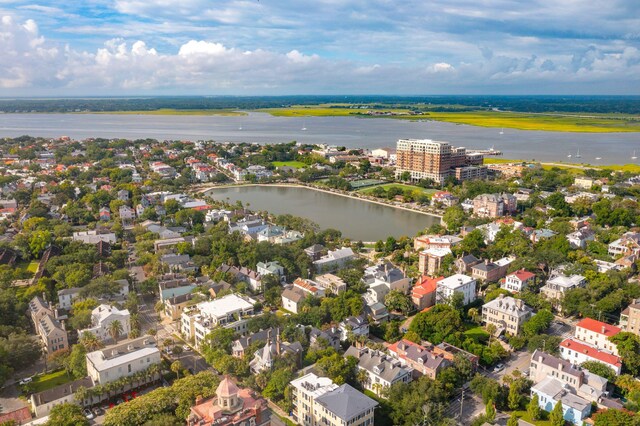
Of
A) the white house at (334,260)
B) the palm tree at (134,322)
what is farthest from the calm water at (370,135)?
the palm tree at (134,322)

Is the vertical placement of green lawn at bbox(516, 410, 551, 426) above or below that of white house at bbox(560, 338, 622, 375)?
below

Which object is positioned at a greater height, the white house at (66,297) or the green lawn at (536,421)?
the white house at (66,297)

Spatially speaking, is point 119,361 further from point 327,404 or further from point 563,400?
point 563,400

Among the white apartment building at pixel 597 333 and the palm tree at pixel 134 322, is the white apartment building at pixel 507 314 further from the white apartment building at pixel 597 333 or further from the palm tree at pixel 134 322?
the palm tree at pixel 134 322

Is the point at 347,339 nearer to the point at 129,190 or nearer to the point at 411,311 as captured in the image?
the point at 411,311

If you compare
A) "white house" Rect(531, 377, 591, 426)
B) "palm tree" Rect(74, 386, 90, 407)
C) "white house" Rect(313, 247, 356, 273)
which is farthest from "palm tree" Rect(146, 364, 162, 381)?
"white house" Rect(531, 377, 591, 426)

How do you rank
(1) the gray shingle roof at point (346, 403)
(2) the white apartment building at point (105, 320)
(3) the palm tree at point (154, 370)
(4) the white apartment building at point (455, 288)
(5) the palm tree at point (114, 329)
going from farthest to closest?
(4) the white apartment building at point (455, 288) < (2) the white apartment building at point (105, 320) < (5) the palm tree at point (114, 329) < (3) the palm tree at point (154, 370) < (1) the gray shingle roof at point (346, 403)

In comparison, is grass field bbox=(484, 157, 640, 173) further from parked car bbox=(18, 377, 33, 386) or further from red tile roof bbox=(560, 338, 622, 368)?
parked car bbox=(18, 377, 33, 386)
